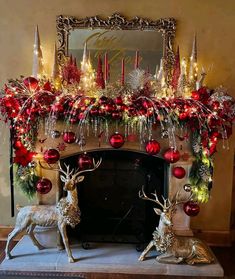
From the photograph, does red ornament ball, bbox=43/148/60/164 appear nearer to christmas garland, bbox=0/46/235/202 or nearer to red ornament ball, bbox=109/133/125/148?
christmas garland, bbox=0/46/235/202

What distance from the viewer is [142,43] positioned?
9.15 feet

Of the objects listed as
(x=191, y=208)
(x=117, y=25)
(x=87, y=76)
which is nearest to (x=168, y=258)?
(x=191, y=208)

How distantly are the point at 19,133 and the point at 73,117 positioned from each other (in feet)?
1.58

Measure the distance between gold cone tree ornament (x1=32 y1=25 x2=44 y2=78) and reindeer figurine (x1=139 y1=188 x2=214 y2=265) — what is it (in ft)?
4.45

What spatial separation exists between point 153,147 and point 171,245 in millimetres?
774

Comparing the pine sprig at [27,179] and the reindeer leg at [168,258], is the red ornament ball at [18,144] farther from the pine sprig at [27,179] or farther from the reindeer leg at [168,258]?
the reindeer leg at [168,258]

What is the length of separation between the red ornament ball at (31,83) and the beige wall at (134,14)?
19.5 inches

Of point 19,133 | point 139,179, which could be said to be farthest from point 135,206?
point 19,133

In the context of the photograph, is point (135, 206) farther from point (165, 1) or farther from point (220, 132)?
point (165, 1)

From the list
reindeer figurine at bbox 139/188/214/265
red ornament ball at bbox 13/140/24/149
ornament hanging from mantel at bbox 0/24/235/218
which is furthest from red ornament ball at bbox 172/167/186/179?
red ornament ball at bbox 13/140/24/149

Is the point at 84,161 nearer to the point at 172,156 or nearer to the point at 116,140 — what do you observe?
the point at 116,140

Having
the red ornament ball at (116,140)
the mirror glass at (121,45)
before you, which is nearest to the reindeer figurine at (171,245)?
the red ornament ball at (116,140)

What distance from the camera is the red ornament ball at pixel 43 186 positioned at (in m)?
2.53

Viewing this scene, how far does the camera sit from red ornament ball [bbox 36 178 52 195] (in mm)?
2533
